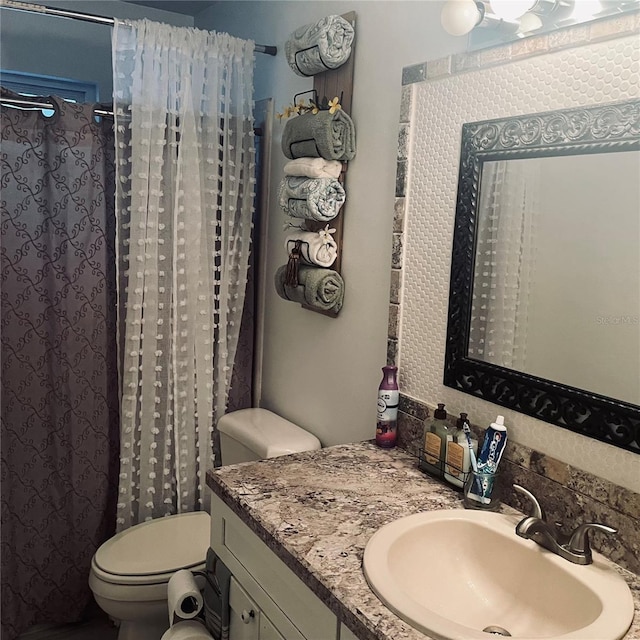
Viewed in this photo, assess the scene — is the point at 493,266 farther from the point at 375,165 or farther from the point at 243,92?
the point at 243,92

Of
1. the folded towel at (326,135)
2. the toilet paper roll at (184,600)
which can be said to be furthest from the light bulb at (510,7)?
the toilet paper roll at (184,600)

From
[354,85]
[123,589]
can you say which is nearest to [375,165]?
[354,85]

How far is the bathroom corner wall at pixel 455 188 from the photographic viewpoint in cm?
119

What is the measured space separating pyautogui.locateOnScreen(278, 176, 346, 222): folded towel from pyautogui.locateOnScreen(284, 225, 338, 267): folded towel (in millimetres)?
56

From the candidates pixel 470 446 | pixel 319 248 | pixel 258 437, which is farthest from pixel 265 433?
pixel 470 446

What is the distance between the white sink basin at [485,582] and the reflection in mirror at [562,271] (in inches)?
13.1

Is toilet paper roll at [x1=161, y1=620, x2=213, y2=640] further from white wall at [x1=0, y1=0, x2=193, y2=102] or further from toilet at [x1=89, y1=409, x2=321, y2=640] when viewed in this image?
white wall at [x1=0, y1=0, x2=193, y2=102]

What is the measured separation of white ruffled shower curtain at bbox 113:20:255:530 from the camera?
2.12m

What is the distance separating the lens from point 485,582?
4.28ft

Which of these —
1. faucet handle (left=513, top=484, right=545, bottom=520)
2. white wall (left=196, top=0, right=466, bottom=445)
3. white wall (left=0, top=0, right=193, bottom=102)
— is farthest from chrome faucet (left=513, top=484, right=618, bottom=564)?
white wall (left=0, top=0, right=193, bottom=102)

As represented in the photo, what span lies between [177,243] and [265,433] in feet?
2.32

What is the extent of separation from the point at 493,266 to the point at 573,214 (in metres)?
0.23

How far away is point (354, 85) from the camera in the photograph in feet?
6.25

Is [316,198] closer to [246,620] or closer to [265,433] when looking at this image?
[265,433]
